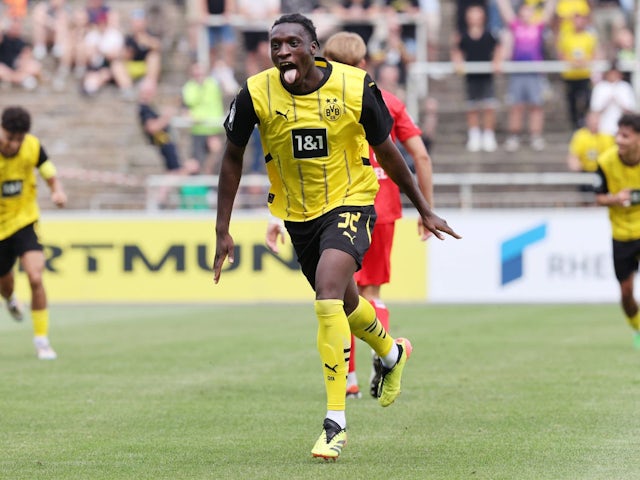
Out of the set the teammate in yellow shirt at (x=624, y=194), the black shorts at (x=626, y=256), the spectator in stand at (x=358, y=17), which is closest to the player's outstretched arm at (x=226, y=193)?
the teammate in yellow shirt at (x=624, y=194)

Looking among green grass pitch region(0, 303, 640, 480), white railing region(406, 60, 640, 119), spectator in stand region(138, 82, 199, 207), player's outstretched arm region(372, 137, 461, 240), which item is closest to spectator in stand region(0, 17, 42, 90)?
spectator in stand region(138, 82, 199, 207)

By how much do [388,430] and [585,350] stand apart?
576cm

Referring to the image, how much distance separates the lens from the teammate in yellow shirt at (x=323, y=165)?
7711mm

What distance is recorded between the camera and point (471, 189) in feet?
76.8

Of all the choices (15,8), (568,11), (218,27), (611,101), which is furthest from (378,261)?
(15,8)

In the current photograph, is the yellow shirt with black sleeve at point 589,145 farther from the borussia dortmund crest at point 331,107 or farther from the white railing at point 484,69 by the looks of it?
the borussia dortmund crest at point 331,107

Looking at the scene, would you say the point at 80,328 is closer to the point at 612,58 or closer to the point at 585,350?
the point at 585,350

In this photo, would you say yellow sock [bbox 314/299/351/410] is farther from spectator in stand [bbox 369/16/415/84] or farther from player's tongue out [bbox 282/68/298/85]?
spectator in stand [bbox 369/16/415/84]

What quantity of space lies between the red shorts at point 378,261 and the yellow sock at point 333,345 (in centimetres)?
276

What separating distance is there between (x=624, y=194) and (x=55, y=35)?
58.7 feet

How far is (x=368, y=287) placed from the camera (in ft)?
34.7

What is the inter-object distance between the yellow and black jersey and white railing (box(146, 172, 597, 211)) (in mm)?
9014

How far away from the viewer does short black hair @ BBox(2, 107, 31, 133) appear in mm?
13055

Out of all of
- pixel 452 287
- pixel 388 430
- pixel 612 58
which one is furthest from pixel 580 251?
pixel 388 430
